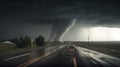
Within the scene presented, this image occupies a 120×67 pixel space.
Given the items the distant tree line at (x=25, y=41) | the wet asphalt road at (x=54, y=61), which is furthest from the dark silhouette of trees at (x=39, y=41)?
the wet asphalt road at (x=54, y=61)

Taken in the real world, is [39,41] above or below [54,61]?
above

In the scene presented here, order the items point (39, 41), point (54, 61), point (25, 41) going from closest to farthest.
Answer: point (54, 61) → point (25, 41) → point (39, 41)

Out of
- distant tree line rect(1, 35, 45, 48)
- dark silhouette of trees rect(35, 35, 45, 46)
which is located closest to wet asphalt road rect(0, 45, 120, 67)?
distant tree line rect(1, 35, 45, 48)

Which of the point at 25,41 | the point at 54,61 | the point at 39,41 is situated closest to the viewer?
the point at 54,61

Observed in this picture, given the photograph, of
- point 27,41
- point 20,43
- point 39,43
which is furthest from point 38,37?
point 20,43

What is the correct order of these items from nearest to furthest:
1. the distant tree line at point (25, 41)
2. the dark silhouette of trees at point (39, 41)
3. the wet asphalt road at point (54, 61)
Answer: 1. the wet asphalt road at point (54, 61)
2. the distant tree line at point (25, 41)
3. the dark silhouette of trees at point (39, 41)

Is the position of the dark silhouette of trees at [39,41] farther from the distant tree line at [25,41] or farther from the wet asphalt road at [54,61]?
the wet asphalt road at [54,61]

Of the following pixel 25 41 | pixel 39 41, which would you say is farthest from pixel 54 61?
pixel 39 41

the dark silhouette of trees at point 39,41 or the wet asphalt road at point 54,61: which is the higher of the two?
the dark silhouette of trees at point 39,41

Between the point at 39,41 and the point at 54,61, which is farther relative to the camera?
the point at 39,41

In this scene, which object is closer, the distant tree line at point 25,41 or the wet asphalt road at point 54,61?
the wet asphalt road at point 54,61

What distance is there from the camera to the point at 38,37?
85.1 metres

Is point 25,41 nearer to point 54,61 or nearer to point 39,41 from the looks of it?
point 39,41

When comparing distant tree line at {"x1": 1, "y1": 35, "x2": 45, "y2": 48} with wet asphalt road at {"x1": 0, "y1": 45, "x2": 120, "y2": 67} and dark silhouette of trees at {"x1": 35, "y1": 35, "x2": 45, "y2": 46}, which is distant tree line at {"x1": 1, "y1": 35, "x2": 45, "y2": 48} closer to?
dark silhouette of trees at {"x1": 35, "y1": 35, "x2": 45, "y2": 46}
